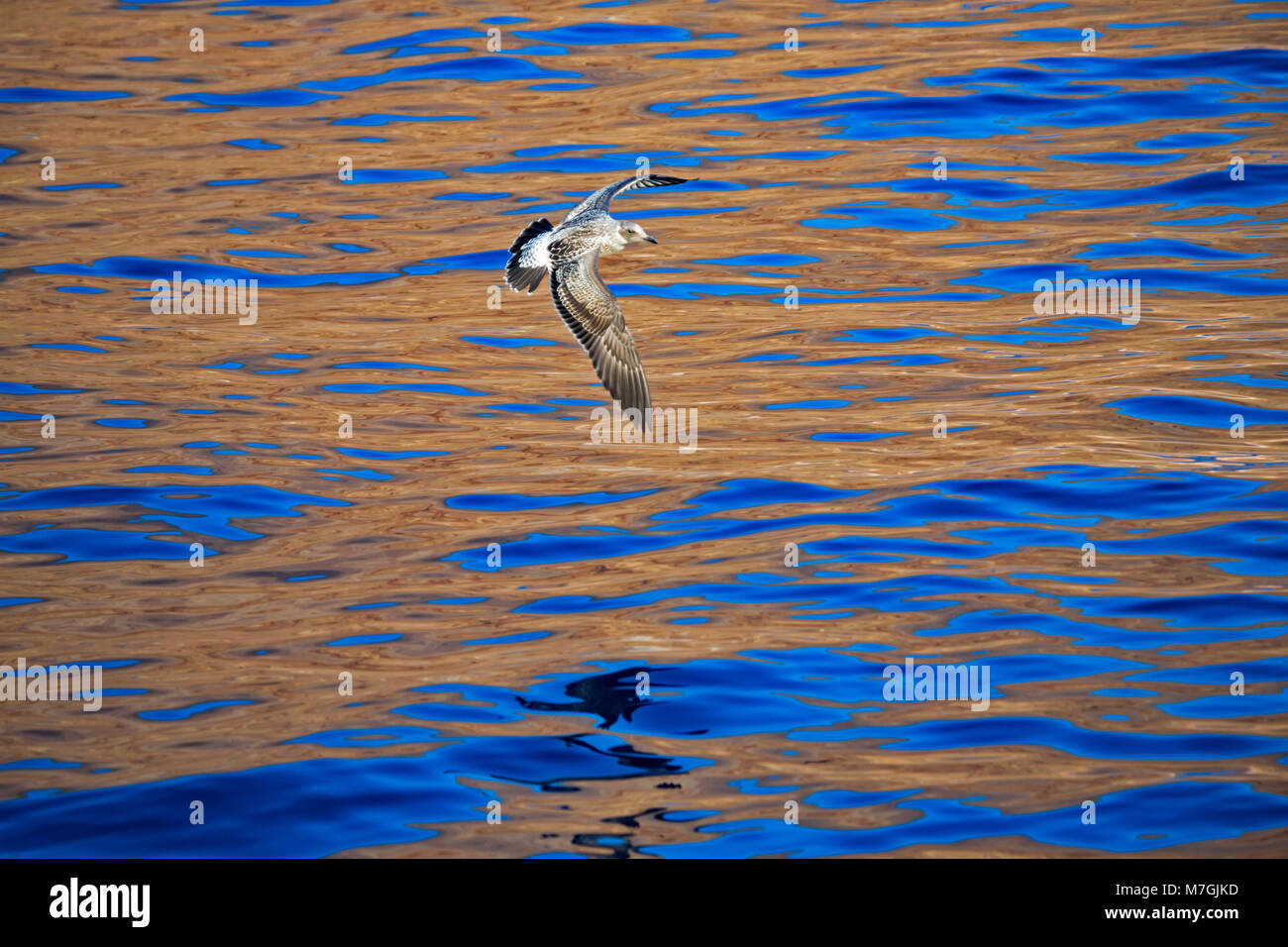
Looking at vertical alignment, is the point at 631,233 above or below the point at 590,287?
above

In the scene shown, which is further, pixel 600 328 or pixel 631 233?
pixel 631 233

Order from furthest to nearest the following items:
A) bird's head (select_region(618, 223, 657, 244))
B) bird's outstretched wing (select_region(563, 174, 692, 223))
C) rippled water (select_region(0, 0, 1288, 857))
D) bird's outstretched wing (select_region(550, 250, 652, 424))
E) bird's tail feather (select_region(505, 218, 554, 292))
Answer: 1. bird's outstretched wing (select_region(563, 174, 692, 223))
2. bird's head (select_region(618, 223, 657, 244))
3. bird's tail feather (select_region(505, 218, 554, 292))
4. bird's outstretched wing (select_region(550, 250, 652, 424))
5. rippled water (select_region(0, 0, 1288, 857))

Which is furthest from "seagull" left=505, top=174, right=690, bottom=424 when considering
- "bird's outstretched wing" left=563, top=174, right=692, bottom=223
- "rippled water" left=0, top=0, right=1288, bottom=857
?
"rippled water" left=0, top=0, right=1288, bottom=857

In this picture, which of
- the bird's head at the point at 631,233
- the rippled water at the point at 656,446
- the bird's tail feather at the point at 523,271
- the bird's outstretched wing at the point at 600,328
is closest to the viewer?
the rippled water at the point at 656,446

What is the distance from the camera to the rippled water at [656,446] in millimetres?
6852

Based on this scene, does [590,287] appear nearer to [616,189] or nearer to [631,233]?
[631,233]

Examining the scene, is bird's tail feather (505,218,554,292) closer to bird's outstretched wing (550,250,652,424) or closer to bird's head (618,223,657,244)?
bird's outstretched wing (550,250,652,424)

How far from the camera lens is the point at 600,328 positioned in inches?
332

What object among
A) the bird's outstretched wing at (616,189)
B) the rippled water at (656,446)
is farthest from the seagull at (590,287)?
the rippled water at (656,446)

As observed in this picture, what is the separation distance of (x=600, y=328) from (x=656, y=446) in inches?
88.2

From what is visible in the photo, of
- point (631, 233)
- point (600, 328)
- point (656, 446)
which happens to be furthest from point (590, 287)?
point (656, 446)

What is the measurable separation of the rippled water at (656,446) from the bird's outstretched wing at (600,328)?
1.06m

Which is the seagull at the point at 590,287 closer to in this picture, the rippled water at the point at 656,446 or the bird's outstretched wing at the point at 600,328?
the bird's outstretched wing at the point at 600,328

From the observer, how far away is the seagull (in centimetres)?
840
